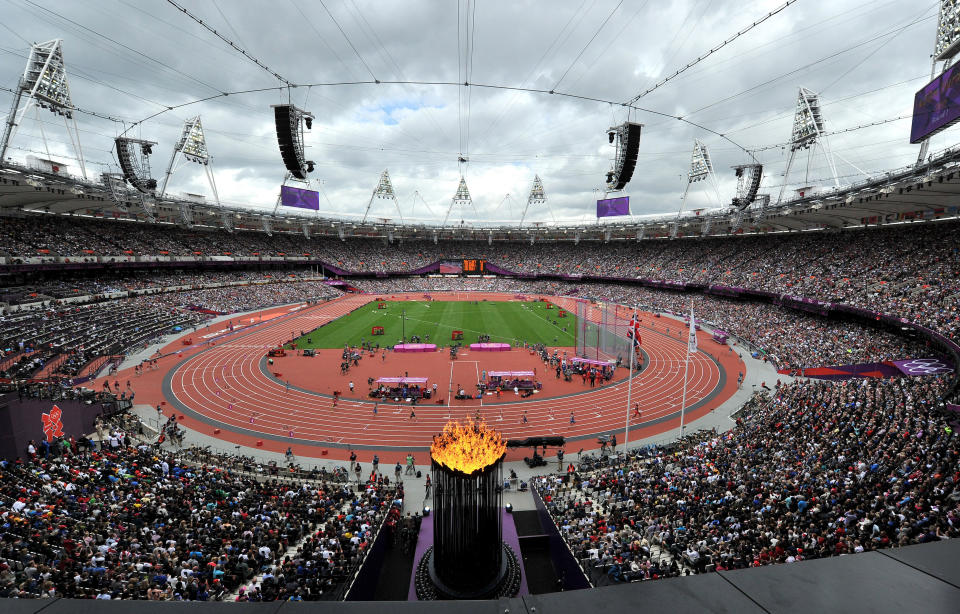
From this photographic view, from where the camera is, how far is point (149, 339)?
39250 millimetres

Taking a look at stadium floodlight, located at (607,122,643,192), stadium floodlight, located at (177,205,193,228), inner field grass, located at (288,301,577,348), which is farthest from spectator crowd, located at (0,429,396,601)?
stadium floodlight, located at (177,205,193,228)

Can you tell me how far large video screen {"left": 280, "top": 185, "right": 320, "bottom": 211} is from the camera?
6731 cm

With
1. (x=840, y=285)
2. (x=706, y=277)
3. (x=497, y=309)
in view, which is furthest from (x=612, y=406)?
(x=706, y=277)

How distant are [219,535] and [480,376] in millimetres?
21274

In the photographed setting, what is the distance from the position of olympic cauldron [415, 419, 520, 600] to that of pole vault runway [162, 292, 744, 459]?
1052 centimetres

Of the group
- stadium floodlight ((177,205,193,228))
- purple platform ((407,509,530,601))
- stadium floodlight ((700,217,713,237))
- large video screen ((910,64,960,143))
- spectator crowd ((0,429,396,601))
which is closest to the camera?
spectator crowd ((0,429,396,601))

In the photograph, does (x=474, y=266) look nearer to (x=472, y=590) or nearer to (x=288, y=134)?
(x=288, y=134)

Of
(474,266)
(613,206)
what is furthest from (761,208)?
(474,266)

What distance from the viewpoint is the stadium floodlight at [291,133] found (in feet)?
49.4

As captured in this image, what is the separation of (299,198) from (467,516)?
69977 millimetres

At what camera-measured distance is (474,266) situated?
345 feet

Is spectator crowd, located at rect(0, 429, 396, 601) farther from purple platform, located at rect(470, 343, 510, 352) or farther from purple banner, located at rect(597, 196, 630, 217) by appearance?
purple banner, located at rect(597, 196, 630, 217)

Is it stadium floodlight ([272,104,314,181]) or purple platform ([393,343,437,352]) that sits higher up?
stadium floodlight ([272,104,314,181])

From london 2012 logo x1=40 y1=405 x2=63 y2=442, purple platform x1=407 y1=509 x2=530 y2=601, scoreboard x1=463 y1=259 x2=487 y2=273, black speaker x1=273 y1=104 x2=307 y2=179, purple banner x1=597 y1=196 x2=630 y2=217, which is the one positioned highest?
purple banner x1=597 y1=196 x2=630 y2=217
